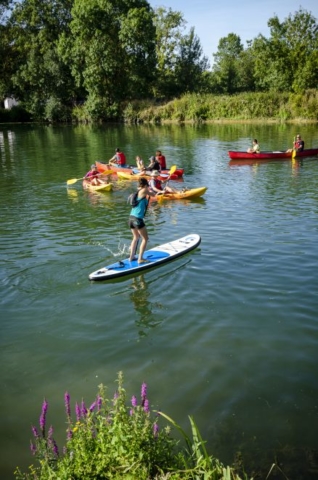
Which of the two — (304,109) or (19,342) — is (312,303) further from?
(304,109)

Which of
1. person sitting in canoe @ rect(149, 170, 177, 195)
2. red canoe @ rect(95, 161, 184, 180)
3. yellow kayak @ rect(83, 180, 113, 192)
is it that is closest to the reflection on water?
person sitting in canoe @ rect(149, 170, 177, 195)

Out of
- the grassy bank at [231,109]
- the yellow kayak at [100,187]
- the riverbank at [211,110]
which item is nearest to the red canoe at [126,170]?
the yellow kayak at [100,187]

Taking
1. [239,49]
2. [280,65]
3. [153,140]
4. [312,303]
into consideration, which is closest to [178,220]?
[312,303]

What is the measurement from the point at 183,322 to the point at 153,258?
9.51 ft

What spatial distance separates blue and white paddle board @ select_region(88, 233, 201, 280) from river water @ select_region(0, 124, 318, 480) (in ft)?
0.66

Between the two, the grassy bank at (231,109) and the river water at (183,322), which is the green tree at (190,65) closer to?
the grassy bank at (231,109)

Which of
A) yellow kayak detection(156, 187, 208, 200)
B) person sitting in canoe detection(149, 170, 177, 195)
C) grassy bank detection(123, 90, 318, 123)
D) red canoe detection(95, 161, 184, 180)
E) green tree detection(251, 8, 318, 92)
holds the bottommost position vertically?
yellow kayak detection(156, 187, 208, 200)

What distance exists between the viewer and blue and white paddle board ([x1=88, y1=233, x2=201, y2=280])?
32.2 ft

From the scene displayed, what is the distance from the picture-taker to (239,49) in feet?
338

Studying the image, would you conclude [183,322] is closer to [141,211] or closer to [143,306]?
[143,306]

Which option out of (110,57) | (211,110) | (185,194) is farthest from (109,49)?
(185,194)

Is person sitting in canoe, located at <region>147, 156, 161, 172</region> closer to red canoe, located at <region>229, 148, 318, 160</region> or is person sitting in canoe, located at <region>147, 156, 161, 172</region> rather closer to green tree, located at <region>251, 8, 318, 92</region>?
red canoe, located at <region>229, 148, 318, 160</region>

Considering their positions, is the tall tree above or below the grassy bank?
above

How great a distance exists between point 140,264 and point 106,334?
9.32 ft
